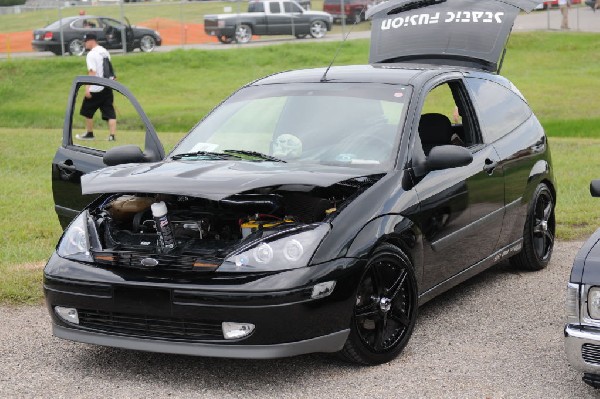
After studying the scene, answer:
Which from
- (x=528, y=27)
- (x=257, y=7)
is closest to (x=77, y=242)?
(x=257, y=7)

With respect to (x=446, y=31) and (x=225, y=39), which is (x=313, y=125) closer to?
(x=446, y=31)

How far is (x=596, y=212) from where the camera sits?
10609 millimetres

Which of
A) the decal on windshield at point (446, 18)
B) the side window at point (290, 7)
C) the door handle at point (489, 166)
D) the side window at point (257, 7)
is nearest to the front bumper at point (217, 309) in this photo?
the door handle at point (489, 166)

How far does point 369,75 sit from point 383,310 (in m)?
1.93

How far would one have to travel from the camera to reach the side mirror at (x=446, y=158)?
6340 mm

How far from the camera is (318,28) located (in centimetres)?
4038

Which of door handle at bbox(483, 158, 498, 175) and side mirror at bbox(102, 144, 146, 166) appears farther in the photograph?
door handle at bbox(483, 158, 498, 175)

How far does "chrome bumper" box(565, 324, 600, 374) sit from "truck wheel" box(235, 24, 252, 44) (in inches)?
1367

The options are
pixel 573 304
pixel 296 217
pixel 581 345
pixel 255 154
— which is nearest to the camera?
pixel 581 345

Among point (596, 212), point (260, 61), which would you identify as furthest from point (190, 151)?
point (260, 61)

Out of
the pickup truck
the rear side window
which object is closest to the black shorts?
the rear side window

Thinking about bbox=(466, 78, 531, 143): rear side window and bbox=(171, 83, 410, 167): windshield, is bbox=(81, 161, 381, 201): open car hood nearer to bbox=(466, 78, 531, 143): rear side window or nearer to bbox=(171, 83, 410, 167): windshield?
bbox=(171, 83, 410, 167): windshield

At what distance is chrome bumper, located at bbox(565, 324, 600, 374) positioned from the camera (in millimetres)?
4863

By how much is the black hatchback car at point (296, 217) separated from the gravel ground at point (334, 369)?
0.68 feet
